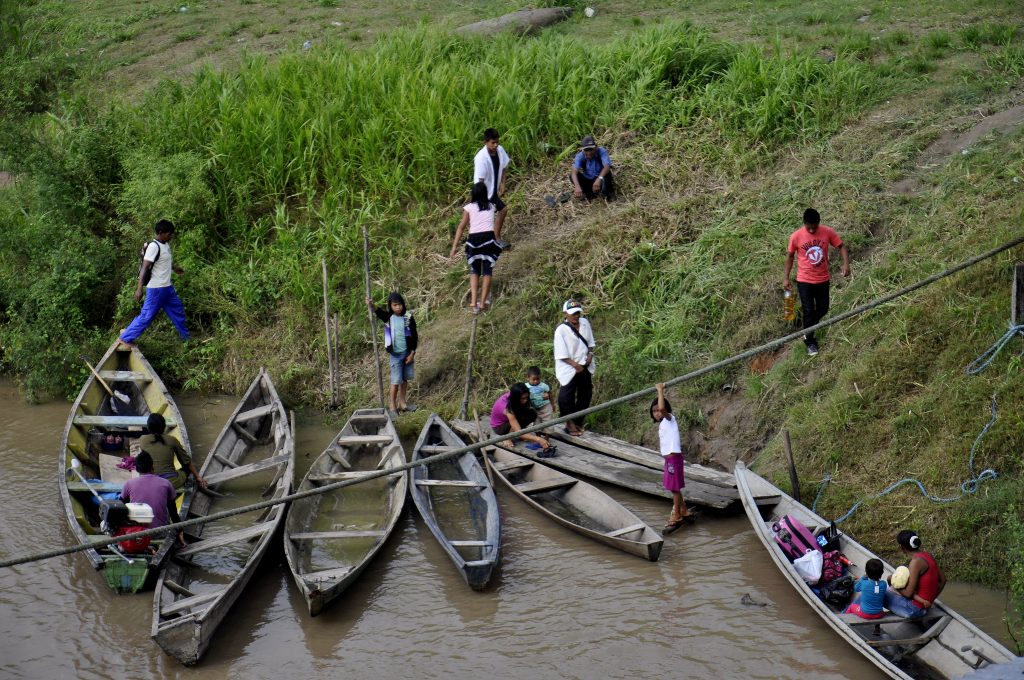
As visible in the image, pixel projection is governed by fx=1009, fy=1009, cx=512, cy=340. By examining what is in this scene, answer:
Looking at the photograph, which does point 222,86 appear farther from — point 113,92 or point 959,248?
point 959,248

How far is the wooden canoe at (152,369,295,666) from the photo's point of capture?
7438 mm

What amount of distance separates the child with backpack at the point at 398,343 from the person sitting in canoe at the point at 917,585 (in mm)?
5559

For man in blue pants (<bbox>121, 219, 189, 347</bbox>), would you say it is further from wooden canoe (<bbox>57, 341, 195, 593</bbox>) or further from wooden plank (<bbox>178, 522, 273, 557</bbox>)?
wooden plank (<bbox>178, 522, 273, 557</bbox>)

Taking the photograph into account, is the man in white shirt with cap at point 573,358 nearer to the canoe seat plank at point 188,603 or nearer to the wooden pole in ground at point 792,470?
the wooden pole in ground at point 792,470

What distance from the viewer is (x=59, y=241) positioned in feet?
44.7

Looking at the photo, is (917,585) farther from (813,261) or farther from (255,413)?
(255,413)

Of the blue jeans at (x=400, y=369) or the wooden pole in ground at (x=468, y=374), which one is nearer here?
the blue jeans at (x=400, y=369)

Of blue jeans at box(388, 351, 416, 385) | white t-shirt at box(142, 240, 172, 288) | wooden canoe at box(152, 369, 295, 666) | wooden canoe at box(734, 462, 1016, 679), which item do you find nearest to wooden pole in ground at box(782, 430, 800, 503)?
wooden canoe at box(734, 462, 1016, 679)

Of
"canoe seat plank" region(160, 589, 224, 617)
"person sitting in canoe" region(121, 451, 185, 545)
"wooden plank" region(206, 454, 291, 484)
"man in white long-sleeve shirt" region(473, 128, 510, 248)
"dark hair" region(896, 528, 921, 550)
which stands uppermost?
"man in white long-sleeve shirt" region(473, 128, 510, 248)

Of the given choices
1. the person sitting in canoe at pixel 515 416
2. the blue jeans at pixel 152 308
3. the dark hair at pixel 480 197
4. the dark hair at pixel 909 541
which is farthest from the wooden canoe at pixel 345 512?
the dark hair at pixel 909 541

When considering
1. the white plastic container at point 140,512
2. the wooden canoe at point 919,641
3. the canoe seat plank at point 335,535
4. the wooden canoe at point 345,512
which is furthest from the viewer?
the canoe seat plank at point 335,535

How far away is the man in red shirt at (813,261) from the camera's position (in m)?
9.77

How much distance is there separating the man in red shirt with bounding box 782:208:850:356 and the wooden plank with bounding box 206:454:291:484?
5412 mm

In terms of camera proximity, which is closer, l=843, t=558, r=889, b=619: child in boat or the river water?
l=843, t=558, r=889, b=619: child in boat
